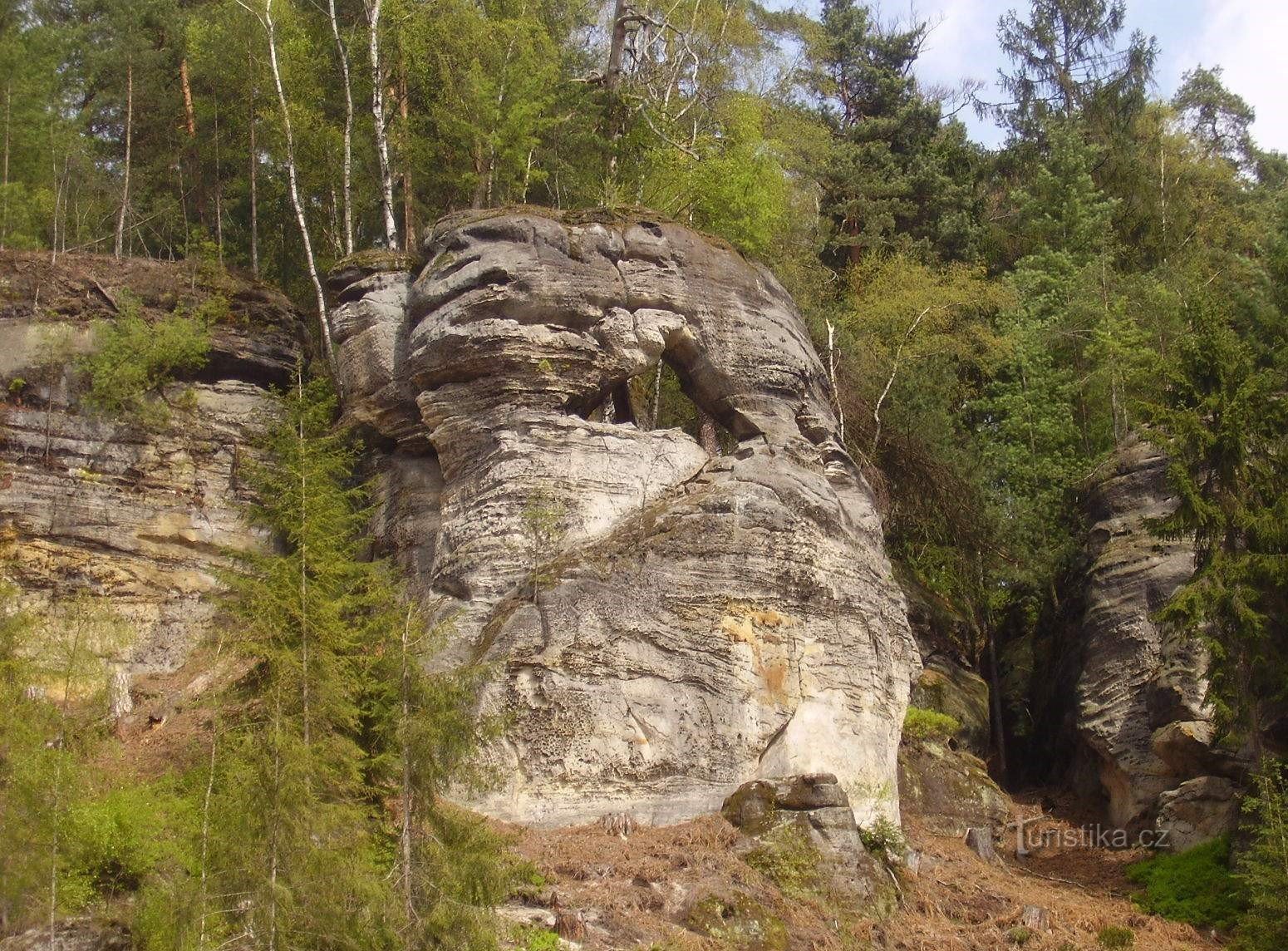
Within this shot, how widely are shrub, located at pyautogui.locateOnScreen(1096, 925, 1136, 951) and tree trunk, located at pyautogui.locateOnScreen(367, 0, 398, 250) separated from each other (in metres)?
13.8

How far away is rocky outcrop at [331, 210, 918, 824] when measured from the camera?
16.0 m

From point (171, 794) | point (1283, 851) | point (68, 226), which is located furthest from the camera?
point (68, 226)

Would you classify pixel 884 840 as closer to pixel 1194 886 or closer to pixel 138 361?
pixel 1194 886

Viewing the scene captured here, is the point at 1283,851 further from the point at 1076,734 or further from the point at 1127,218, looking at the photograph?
the point at 1127,218

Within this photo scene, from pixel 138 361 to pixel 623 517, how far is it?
7.85 m

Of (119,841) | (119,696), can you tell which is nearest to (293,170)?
(119,696)

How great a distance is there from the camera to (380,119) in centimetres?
2300

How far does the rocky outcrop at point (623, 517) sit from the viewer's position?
15953mm

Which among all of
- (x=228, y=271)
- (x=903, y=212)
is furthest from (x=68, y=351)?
(x=903, y=212)

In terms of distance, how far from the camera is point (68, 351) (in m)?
20.1

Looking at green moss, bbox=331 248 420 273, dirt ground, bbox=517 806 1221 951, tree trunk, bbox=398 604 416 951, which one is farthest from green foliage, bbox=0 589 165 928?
green moss, bbox=331 248 420 273

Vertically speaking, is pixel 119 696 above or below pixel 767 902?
above

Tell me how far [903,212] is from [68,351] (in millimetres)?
18374

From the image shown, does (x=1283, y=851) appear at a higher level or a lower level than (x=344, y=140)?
lower
